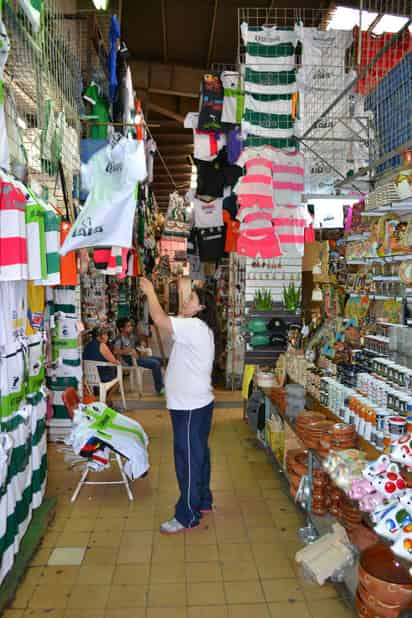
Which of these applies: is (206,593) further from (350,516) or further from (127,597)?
(350,516)

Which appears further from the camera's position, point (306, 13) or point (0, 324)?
point (306, 13)

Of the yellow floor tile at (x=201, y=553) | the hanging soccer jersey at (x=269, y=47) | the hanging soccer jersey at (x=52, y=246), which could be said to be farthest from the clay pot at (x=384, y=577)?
the hanging soccer jersey at (x=269, y=47)

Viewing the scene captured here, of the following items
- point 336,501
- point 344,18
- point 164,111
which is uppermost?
point 164,111

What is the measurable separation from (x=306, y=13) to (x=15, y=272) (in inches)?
308

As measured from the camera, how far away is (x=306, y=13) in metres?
8.47

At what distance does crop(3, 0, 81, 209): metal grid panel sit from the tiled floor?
249cm

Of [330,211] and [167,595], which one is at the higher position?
Answer: [330,211]

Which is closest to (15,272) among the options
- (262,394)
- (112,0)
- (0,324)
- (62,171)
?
(0,324)

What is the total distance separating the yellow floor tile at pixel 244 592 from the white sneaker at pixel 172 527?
2.29 ft

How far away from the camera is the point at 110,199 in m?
3.19

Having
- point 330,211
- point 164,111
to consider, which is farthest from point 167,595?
point 164,111

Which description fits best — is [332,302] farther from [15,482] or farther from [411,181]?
[15,482]

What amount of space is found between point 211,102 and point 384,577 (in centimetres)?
604

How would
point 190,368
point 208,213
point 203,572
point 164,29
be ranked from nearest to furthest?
1. point 203,572
2. point 190,368
3. point 208,213
4. point 164,29
